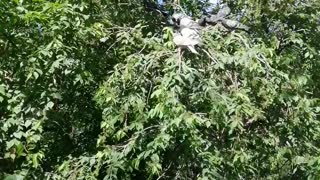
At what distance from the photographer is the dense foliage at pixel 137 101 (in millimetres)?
2568

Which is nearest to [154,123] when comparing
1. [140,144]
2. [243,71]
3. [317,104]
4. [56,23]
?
[140,144]

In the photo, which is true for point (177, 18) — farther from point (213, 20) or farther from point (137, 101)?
point (137, 101)

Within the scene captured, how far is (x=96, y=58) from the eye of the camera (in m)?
3.09

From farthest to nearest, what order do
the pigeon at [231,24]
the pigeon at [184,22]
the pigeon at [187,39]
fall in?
1. the pigeon at [231,24]
2. the pigeon at [184,22]
3. the pigeon at [187,39]

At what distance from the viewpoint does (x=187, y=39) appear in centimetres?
255

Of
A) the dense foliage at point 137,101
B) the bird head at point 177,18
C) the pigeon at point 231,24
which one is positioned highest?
the bird head at point 177,18

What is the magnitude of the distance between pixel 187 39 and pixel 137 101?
411 millimetres

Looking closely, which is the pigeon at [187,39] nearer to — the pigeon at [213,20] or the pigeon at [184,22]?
the pigeon at [184,22]

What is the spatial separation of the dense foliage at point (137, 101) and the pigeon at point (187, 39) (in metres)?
0.07

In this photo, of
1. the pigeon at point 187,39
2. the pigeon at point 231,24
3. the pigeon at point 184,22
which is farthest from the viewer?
the pigeon at point 231,24

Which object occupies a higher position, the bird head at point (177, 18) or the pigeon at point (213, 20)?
the bird head at point (177, 18)

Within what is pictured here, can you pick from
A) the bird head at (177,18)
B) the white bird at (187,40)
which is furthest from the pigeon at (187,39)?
the bird head at (177,18)

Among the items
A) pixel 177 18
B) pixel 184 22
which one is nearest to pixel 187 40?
pixel 184 22

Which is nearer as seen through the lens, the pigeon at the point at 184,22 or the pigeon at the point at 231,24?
the pigeon at the point at 184,22
